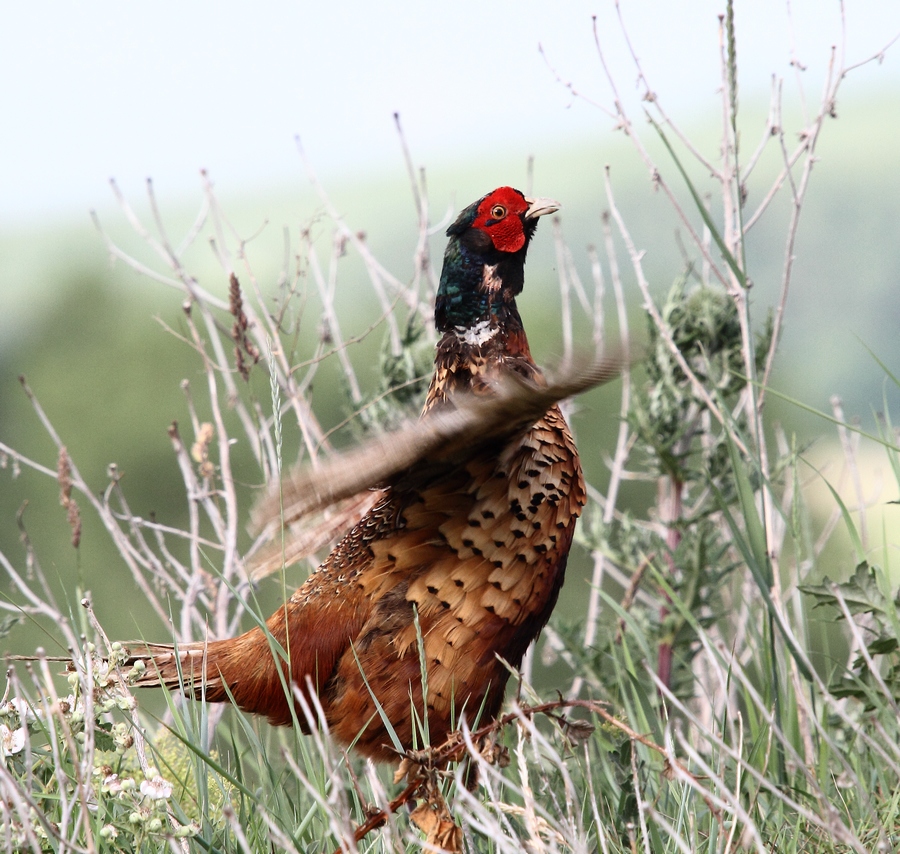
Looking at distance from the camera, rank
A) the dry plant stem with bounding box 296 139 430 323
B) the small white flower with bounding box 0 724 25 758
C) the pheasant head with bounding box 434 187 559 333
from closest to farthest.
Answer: the small white flower with bounding box 0 724 25 758 < the pheasant head with bounding box 434 187 559 333 < the dry plant stem with bounding box 296 139 430 323

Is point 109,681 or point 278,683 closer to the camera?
point 109,681

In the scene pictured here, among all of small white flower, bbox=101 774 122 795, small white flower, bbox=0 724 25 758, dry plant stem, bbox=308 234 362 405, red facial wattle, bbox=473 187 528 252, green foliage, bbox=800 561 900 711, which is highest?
red facial wattle, bbox=473 187 528 252

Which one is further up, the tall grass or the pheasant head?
the pheasant head

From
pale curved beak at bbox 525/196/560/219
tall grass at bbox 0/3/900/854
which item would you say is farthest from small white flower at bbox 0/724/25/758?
pale curved beak at bbox 525/196/560/219

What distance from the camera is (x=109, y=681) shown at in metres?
1.83

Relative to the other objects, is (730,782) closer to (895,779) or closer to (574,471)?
(895,779)

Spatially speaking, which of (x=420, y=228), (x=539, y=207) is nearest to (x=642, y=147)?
(x=539, y=207)

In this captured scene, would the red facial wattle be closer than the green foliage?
No

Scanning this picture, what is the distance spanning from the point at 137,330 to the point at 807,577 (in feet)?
69.8

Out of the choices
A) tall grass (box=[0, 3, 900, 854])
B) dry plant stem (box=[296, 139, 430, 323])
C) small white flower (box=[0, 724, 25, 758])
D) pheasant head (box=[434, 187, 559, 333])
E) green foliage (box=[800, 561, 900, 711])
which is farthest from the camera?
dry plant stem (box=[296, 139, 430, 323])

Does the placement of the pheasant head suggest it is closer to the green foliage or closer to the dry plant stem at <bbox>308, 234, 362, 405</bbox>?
the dry plant stem at <bbox>308, 234, 362, 405</bbox>

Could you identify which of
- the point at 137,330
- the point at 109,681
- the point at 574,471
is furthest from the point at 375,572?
the point at 137,330

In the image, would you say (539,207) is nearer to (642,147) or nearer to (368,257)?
(642,147)

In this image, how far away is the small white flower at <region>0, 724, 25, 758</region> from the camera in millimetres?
1868
